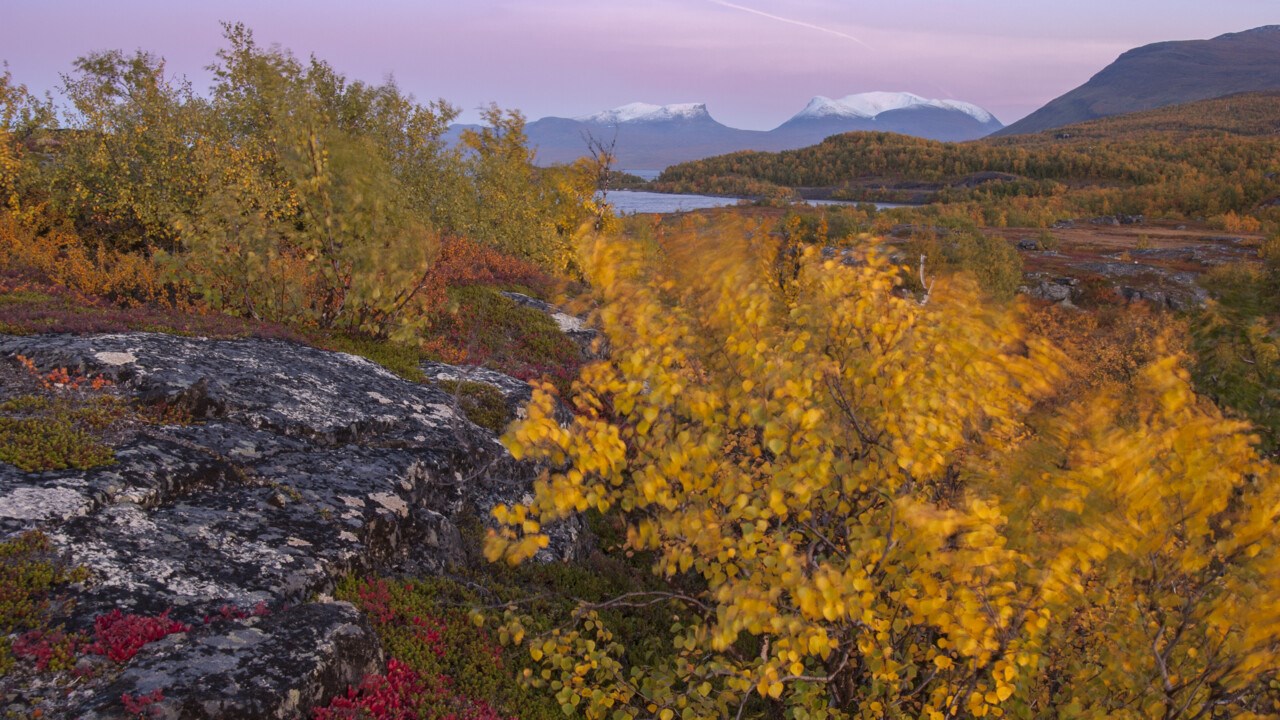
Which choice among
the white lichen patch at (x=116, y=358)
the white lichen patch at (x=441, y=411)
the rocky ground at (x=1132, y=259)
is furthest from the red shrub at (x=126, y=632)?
the rocky ground at (x=1132, y=259)

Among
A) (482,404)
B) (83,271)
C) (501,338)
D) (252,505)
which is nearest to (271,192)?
(83,271)

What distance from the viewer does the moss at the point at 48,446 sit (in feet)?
21.1

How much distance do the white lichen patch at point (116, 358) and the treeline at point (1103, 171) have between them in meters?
112

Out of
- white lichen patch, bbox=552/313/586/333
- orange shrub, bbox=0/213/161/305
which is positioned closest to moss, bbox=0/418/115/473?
orange shrub, bbox=0/213/161/305

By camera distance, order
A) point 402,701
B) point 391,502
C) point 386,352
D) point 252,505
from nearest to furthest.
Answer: point 402,701
point 252,505
point 391,502
point 386,352

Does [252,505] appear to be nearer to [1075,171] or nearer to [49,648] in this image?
[49,648]

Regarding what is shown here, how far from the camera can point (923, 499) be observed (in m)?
5.50

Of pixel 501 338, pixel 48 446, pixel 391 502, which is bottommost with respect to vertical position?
pixel 391 502

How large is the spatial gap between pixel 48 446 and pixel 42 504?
44.1 inches

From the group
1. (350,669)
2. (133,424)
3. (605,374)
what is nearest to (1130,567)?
(605,374)

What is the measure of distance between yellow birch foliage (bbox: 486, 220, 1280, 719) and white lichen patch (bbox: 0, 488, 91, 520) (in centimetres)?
433

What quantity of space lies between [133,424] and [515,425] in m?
6.06

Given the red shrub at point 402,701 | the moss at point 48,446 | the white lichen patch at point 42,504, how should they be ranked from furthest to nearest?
the moss at point 48,446 → the white lichen patch at point 42,504 → the red shrub at point 402,701

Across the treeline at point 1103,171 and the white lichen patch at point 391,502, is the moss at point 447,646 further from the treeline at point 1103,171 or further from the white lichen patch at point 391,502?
the treeline at point 1103,171
